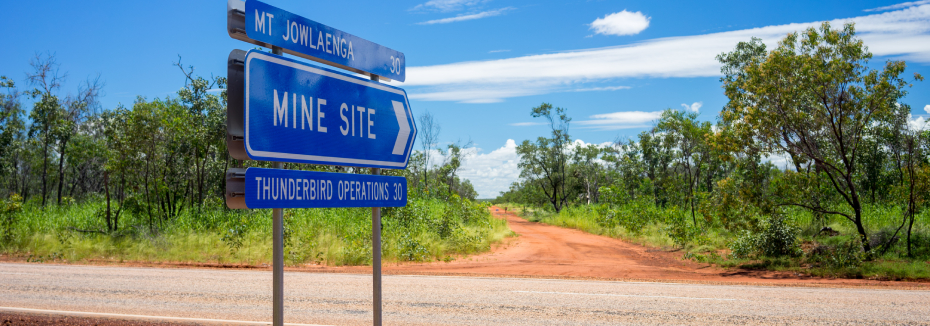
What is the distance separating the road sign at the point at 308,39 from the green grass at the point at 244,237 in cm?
1170

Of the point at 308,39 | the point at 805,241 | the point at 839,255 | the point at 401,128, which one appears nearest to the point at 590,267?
the point at 839,255

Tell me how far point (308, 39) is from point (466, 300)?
19.5 feet

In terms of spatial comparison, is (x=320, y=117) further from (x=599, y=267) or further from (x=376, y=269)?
(x=599, y=267)

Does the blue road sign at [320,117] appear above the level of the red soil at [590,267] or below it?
above

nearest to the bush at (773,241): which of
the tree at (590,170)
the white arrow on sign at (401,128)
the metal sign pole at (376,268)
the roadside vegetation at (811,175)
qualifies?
the roadside vegetation at (811,175)

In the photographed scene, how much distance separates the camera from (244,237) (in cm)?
1586

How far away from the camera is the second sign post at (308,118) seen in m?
2.45

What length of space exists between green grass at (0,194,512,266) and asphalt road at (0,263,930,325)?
3627 millimetres

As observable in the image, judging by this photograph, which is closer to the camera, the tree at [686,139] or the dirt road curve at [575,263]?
the dirt road curve at [575,263]

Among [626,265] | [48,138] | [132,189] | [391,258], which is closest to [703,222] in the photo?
[626,265]

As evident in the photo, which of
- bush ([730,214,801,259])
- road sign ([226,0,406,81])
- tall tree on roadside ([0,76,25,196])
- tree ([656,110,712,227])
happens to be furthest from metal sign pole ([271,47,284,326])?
tall tree on roadside ([0,76,25,196])

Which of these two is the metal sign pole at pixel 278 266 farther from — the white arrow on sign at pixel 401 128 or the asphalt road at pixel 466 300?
the asphalt road at pixel 466 300

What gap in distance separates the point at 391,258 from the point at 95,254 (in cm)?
993

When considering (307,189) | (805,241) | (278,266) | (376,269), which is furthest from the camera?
(805,241)
